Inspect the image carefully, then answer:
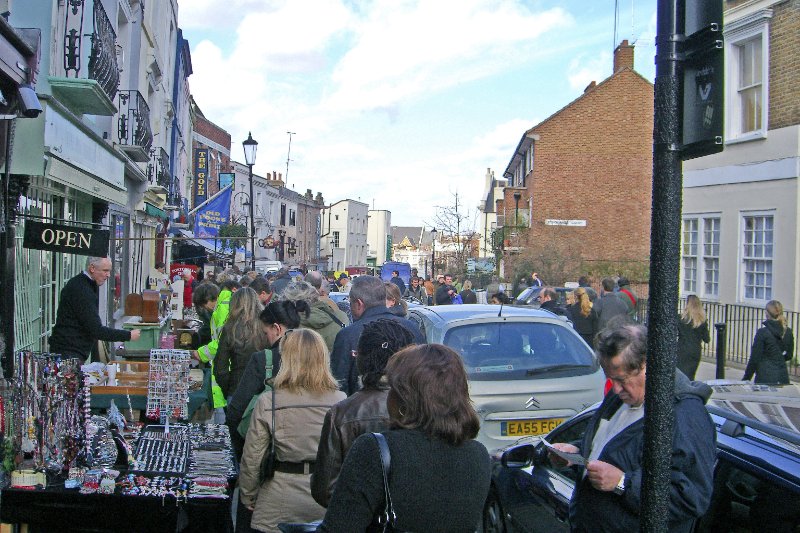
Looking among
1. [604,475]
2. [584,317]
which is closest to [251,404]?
[604,475]

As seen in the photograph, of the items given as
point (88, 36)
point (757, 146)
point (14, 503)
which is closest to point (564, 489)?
point (14, 503)

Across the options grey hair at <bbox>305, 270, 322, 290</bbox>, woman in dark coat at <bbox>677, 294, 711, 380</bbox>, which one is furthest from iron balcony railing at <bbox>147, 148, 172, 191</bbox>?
woman in dark coat at <bbox>677, 294, 711, 380</bbox>

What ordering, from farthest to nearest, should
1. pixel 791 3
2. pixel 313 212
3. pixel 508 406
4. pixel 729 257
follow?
pixel 313 212, pixel 729 257, pixel 791 3, pixel 508 406

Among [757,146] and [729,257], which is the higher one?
[757,146]

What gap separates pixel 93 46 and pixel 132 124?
521 cm

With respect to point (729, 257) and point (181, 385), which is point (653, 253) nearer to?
point (181, 385)

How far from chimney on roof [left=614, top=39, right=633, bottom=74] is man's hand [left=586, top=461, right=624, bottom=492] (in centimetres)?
3560

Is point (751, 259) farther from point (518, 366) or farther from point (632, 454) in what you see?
point (632, 454)

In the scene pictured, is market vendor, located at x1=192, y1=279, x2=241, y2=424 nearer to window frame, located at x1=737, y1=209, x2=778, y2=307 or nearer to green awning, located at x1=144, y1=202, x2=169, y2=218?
green awning, located at x1=144, y1=202, x2=169, y2=218

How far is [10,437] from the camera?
4.85 metres

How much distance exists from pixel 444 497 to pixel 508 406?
4797mm

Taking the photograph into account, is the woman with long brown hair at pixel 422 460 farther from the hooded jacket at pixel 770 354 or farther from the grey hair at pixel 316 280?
the hooded jacket at pixel 770 354

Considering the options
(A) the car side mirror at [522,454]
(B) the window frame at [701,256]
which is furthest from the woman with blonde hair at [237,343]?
(B) the window frame at [701,256]

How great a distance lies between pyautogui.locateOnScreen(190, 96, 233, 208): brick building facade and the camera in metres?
43.2
